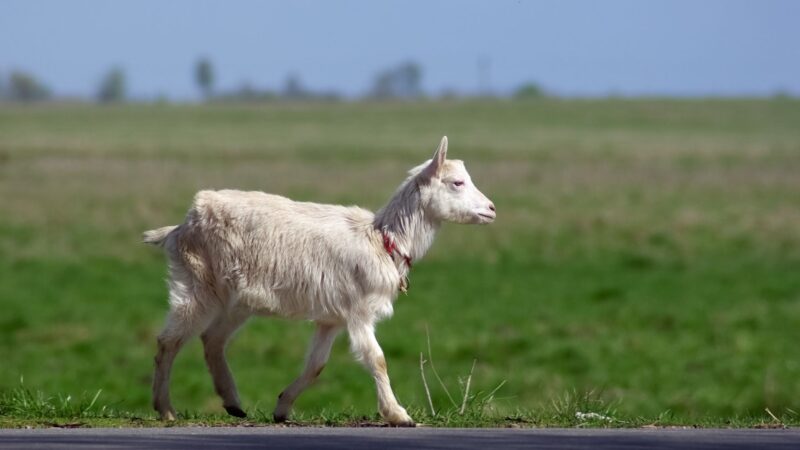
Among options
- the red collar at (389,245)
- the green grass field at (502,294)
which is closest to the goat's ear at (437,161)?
the red collar at (389,245)

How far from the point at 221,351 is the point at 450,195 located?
2.03m

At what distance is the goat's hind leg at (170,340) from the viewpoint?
33.7ft

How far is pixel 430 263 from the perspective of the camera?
3112 cm

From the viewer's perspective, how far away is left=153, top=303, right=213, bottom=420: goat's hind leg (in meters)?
10.3

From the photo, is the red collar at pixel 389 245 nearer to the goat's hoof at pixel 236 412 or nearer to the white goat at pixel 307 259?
the white goat at pixel 307 259

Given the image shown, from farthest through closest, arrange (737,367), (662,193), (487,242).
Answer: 1. (662,193)
2. (487,242)
3. (737,367)

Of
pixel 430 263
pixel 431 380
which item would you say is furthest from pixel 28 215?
pixel 431 380

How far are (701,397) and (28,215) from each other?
2085 cm

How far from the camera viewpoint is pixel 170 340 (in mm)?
10320

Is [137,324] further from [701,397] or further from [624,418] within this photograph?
[624,418]

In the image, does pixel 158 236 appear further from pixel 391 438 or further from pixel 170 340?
pixel 391 438

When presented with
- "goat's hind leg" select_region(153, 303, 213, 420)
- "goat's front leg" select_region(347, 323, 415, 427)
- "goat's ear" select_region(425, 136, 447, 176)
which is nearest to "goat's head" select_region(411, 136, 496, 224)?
"goat's ear" select_region(425, 136, 447, 176)

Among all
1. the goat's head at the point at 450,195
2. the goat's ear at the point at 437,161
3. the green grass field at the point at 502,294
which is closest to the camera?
the goat's ear at the point at 437,161

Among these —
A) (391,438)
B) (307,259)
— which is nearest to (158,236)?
(307,259)
